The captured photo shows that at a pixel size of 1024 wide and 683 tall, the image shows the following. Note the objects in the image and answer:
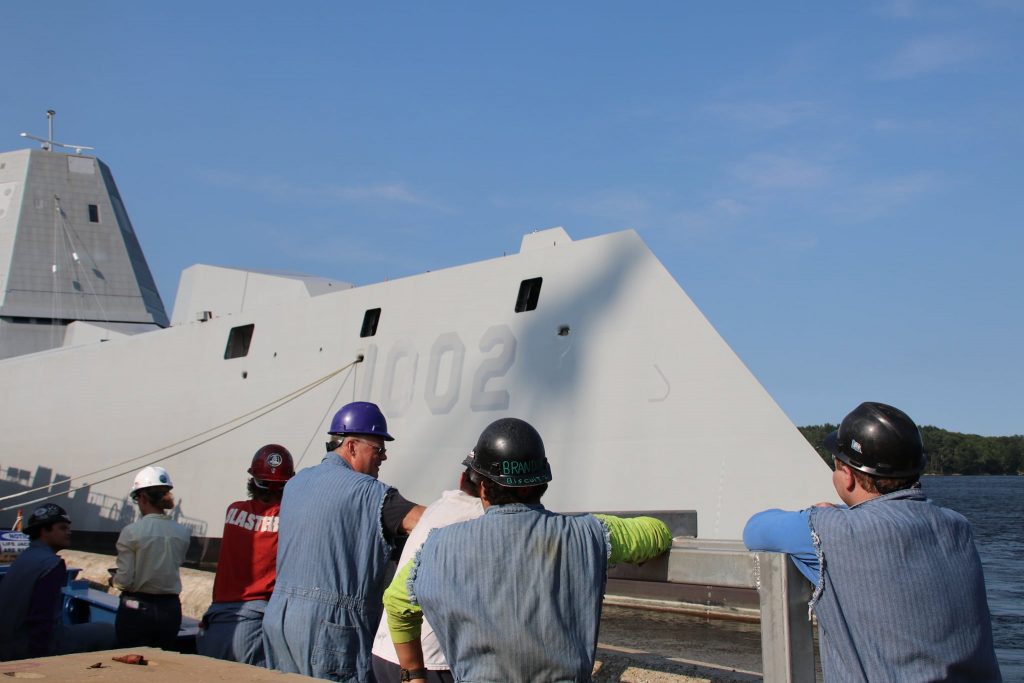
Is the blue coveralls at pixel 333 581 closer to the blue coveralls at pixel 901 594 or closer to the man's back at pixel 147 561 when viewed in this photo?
the man's back at pixel 147 561

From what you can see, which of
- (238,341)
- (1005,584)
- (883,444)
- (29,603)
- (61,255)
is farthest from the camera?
(61,255)

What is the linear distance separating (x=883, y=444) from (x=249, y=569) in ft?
7.11

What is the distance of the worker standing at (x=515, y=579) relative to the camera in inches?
71.7

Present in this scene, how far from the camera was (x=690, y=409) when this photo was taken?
8273 mm

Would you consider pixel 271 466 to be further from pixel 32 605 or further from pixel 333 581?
pixel 32 605

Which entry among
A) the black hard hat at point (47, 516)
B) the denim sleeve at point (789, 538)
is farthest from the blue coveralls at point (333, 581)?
the black hard hat at point (47, 516)

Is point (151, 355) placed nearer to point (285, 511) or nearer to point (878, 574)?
point (285, 511)

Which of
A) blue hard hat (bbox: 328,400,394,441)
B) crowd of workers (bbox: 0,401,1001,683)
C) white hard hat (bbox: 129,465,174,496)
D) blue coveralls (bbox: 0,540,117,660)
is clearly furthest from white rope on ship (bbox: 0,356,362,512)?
crowd of workers (bbox: 0,401,1001,683)

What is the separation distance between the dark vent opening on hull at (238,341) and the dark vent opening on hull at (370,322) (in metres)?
2.56

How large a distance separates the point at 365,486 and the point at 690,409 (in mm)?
5914

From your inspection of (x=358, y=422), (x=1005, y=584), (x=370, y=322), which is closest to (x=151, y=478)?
(x=358, y=422)

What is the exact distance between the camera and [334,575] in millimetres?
2678

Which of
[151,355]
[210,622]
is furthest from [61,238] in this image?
[210,622]

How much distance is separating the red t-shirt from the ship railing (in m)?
1.62
